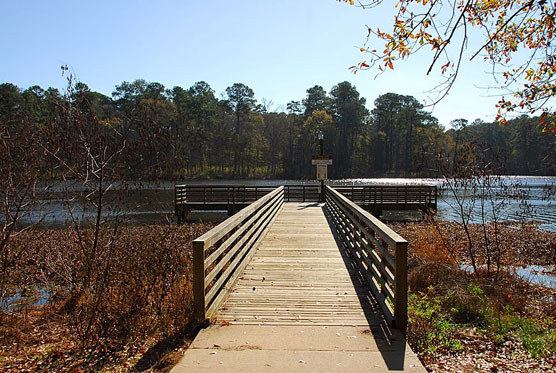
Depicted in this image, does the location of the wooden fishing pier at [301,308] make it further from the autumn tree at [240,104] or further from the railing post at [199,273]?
the autumn tree at [240,104]

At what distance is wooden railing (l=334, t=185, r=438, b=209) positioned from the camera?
2173 cm

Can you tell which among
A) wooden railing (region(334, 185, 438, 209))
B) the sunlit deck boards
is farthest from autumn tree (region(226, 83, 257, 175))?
the sunlit deck boards

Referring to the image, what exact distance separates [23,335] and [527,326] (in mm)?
6215

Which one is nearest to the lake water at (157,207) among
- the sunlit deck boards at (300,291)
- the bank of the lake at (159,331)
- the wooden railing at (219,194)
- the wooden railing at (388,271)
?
the bank of the lake at (159,331)

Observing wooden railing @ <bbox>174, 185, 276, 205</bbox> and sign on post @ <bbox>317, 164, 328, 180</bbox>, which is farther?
wooden railing @ <bbox>174, 185, 276, 205</bbox>

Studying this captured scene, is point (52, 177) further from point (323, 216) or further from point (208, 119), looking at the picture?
point (208, 119)

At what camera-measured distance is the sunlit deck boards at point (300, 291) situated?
4.34 meters

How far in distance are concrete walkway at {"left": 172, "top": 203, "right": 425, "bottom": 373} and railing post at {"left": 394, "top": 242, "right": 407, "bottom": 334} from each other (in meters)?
0.12

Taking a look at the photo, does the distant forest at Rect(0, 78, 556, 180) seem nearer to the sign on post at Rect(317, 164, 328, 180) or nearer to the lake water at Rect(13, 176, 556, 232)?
the lake water at Rect(13, 176, 556, 232)

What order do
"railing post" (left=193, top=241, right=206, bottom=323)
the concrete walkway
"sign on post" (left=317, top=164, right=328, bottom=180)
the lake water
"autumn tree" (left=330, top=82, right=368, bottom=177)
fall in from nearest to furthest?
the concrete walkway, "railing post" (left=193, top=241, right=206, bottom=323), the lake water, "sign on post" (left=317, top=164, right=328, bottom=180), "autumn tree" (left=330, top=82, right=368, bottom=177)

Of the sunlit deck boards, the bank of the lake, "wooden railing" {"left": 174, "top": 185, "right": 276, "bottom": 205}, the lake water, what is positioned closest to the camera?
the bank of the lake

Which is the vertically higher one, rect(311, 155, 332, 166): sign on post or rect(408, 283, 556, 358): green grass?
rect(311, 155, 332, 166): sign on post

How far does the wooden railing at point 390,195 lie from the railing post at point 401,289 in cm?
1771

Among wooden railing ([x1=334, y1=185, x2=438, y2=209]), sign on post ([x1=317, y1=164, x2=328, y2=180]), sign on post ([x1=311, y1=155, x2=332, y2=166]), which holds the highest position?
sign on post ([x1=311, y1=155, x2=332, y2=166])
